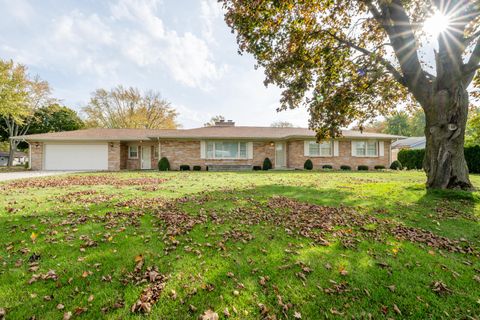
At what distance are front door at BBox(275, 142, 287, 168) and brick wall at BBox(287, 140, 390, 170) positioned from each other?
2.60 feet

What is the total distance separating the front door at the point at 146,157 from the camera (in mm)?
20125

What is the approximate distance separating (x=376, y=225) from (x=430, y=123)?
5.54 meters

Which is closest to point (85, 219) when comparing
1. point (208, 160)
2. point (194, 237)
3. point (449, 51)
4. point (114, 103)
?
point (194, 237)

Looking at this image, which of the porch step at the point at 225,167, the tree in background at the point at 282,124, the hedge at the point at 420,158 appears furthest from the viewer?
the tree in background at the point at 282,124

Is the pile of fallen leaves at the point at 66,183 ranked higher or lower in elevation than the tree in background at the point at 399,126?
lower

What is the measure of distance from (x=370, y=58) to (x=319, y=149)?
474 inches

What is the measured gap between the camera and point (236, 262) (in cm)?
296

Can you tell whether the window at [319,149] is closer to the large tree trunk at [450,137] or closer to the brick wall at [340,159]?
the brick wall at [340,159]

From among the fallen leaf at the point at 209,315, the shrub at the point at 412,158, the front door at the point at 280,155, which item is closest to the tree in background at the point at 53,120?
the front door at the point at 280,155

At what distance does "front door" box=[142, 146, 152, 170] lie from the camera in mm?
20125

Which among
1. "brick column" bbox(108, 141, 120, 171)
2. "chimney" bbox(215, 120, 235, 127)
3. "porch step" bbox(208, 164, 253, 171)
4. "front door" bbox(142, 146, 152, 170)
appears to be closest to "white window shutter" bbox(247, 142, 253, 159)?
"porch step" bbox(208, 164, 253, 171)

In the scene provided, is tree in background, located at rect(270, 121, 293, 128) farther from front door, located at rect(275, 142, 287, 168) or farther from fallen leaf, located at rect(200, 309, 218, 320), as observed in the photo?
fallen leaf, located at rect(200, 309, 218, 320)

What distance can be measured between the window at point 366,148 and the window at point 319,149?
238 centimetres

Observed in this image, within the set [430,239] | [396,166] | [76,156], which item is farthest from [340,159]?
[76,156]
